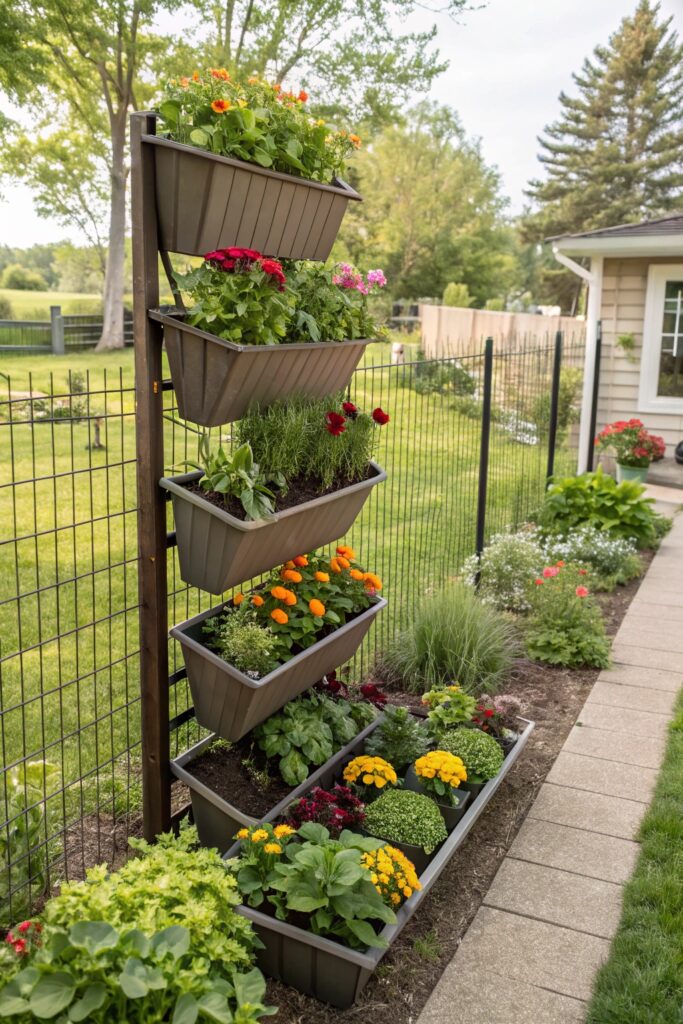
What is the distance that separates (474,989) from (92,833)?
1.44m

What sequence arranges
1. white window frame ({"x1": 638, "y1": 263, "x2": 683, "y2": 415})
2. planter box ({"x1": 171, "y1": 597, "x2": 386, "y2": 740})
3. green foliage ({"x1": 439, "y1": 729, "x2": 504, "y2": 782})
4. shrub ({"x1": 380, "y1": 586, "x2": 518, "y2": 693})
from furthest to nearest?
white window frame ({"x1": 638, "y1": 263, "x2": 683, "y2": 415}), shrub ({"x1": 380, "y1": 586, "x2": 518, "y2": 693}), green foliage ({"x1": 439, "y1": 729, "x2": 504, "y2": 782}), planter box ({"x1": 171, "y1": 597, "x2": 386, "y2": 740})

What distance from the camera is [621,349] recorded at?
9711 millimetres

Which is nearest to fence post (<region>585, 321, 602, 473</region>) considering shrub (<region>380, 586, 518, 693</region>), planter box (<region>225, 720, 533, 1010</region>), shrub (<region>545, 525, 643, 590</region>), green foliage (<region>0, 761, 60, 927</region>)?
shrub (<region>545, 525, 643, 590</region>)

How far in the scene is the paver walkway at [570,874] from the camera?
2.41m

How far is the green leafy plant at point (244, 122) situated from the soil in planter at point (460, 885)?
7.83ft

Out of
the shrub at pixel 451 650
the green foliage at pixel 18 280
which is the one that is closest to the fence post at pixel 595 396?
the shrub at pixel 451 650

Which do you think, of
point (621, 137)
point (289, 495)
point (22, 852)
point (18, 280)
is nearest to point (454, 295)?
point (621, 137)

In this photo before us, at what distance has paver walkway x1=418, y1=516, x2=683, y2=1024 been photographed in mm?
2410

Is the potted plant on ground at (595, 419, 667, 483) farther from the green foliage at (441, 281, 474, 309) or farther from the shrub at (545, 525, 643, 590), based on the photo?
the green foliage at (441, 281, 474, 309)

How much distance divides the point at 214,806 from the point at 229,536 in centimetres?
92

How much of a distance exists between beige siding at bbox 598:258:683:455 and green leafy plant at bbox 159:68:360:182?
7561mm

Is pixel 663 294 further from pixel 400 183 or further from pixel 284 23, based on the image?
pixel 400 183

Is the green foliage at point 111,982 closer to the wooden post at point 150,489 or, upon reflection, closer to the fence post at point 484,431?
the wooden post at point 150,489

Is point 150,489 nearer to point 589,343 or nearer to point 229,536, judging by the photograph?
point 229,536
